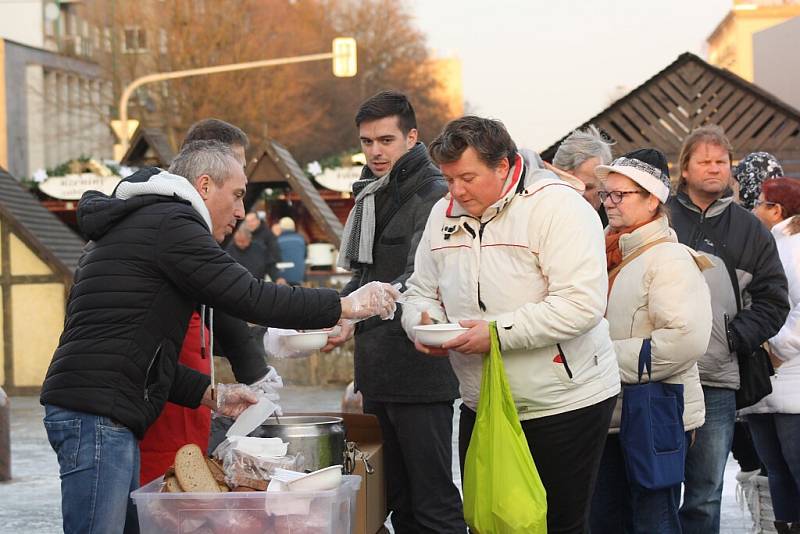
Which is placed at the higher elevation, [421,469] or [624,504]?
[421,469]

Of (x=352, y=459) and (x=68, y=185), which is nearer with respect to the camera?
(x=352, y=459)

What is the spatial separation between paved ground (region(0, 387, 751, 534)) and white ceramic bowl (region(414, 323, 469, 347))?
3965 mm

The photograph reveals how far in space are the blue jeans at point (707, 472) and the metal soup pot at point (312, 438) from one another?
2.00 meters

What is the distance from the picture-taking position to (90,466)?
Answer: 426 centimetres

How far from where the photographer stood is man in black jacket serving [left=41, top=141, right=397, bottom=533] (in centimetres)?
424

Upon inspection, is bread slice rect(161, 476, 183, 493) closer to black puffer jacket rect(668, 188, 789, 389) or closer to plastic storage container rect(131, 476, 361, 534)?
plastic storage container rect(131, 476, 361, 534)

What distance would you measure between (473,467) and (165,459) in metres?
1.21

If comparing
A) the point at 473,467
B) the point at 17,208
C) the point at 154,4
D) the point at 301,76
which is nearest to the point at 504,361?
the point at 473,467

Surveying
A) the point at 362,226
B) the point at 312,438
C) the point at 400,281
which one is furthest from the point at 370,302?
the point at 362,226

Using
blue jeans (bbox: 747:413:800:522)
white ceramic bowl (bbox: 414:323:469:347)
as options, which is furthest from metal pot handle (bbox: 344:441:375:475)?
blue jeans (bbox: 747:413:800:522)

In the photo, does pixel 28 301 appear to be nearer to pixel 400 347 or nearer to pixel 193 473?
pixel 400 347

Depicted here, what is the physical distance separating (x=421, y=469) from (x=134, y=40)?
145 feet

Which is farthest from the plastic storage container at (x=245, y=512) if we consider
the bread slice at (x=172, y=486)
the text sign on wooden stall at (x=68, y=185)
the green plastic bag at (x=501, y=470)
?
the text sign on wooden stall at (x=68, y=185)

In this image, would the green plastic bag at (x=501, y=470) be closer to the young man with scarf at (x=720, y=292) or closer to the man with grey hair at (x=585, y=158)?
the young man with scarf at (x=720, y=292)
